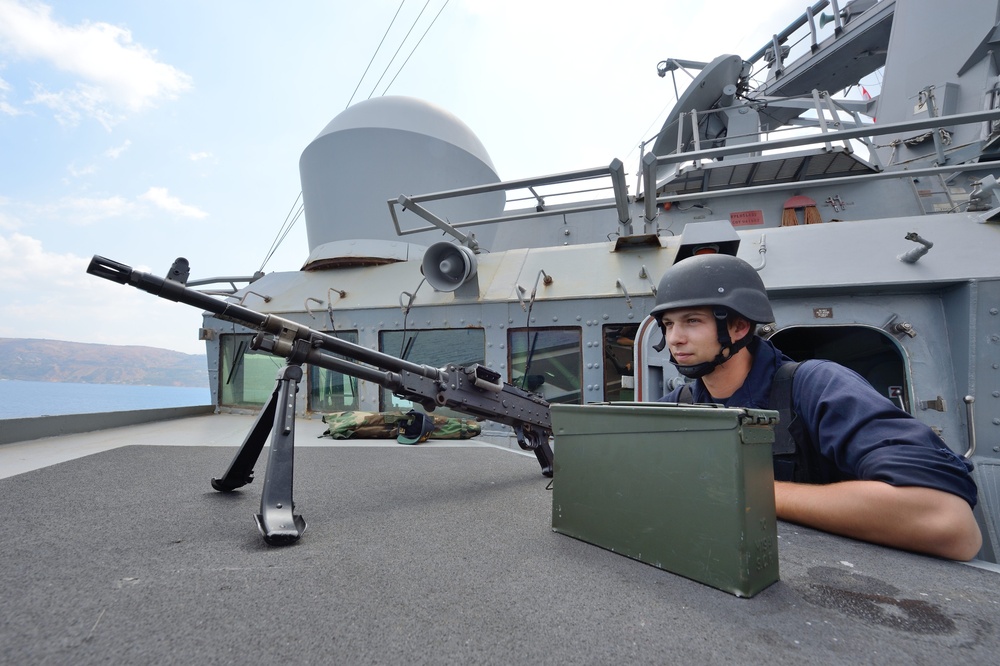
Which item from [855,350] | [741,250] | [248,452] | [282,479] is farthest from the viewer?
[855,350]

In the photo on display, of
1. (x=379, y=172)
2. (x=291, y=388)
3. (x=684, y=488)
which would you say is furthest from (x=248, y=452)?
(x=379, y=172)

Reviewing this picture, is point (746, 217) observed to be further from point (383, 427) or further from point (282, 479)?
point (282, 479)

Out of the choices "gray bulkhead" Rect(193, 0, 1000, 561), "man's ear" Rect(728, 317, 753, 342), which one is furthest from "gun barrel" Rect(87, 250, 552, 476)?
"man's ear" Rect(728, 317, 753, 342)

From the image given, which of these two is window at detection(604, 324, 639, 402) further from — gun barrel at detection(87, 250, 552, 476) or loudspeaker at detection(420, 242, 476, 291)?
gun barrel at detection(87, 250, 552, 476)

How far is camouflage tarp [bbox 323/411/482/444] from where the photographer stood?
4.15 metres

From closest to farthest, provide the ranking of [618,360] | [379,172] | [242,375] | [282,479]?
[282,479] → [618,360] → [242,375] → [379,172]

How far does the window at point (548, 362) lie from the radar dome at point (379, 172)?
2.16 metres

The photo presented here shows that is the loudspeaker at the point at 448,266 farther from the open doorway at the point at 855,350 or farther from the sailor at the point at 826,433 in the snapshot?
the sailor at the point at 826,433

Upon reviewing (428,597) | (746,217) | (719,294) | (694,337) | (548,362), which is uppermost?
(746,217)

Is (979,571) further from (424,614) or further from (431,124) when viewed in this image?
(431,124)

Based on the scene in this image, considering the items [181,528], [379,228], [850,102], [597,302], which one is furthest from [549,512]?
[850,102]

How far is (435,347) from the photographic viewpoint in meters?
4.73

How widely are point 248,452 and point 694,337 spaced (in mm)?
1964

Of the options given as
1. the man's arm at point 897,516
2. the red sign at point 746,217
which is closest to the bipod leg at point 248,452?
the man's arm at point 897,516
